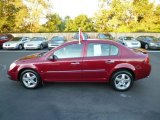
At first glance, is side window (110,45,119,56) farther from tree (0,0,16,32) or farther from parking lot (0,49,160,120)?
tree (0,0,16,32)

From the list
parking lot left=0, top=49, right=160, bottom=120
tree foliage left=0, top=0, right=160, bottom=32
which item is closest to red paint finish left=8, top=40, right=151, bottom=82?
parking lot left=0, top=49, right=160, bottom=120

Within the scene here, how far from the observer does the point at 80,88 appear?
26.4 feet

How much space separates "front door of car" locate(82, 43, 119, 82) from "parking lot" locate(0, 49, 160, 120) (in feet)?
1.52

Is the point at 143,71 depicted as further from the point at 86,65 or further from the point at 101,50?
the point at 86,65

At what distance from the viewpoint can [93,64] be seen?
7.66 metres

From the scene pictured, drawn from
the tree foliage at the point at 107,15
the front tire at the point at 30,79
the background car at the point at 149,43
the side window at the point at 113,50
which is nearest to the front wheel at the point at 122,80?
the side window at the point at 113,50

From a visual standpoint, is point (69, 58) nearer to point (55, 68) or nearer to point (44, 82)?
point (55, 68)

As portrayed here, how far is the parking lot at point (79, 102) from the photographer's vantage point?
18.9 ft

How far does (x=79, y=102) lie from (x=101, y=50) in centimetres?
188

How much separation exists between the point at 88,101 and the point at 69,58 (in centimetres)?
160

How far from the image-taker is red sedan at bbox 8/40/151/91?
7668 millimetres

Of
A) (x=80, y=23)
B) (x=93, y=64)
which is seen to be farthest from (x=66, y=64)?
(x=80, y=23)

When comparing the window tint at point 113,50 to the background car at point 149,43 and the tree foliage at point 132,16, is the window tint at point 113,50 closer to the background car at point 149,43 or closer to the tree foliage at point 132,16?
the background car at point 149,43

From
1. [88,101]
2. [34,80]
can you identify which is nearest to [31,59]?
[34,80]
